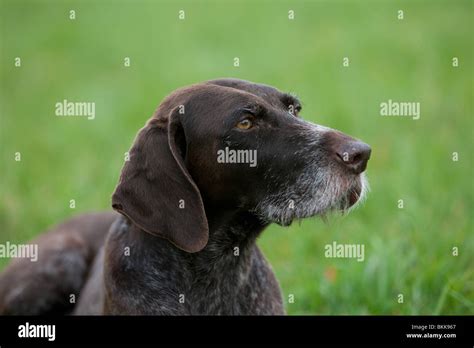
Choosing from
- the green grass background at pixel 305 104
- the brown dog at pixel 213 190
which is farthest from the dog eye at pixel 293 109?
the green grass background at pixel 305 104

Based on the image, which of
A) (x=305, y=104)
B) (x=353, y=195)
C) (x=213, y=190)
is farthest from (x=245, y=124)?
(x=305, y=104)

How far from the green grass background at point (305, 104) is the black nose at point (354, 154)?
718 millimetres

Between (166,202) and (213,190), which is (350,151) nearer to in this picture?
(213,190)

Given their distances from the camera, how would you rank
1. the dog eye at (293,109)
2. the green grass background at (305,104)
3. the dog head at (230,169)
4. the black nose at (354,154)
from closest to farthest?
the black nose at (354,154), the dog head at (230,169), the dog eye at (293,109), the green grass background at (305,104)

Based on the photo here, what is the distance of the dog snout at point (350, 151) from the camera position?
4242mm

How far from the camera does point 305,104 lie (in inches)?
395

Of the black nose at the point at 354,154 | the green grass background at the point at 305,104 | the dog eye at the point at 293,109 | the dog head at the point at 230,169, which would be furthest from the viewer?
the green grass background at the point at 305,104

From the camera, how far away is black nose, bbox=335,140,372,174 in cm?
424

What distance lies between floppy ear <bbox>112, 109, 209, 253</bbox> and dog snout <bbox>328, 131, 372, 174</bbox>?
812mm

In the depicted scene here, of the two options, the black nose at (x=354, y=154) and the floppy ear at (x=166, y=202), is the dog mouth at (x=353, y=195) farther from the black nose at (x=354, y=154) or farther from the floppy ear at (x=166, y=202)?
the floppy ear at (x=166, y=202)

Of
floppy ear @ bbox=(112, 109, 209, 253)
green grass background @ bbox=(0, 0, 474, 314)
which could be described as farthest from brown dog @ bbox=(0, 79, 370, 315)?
green grass background @ bbox=(0, 0, 474, 314)

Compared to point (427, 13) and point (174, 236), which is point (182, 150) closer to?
point (174, 236)
